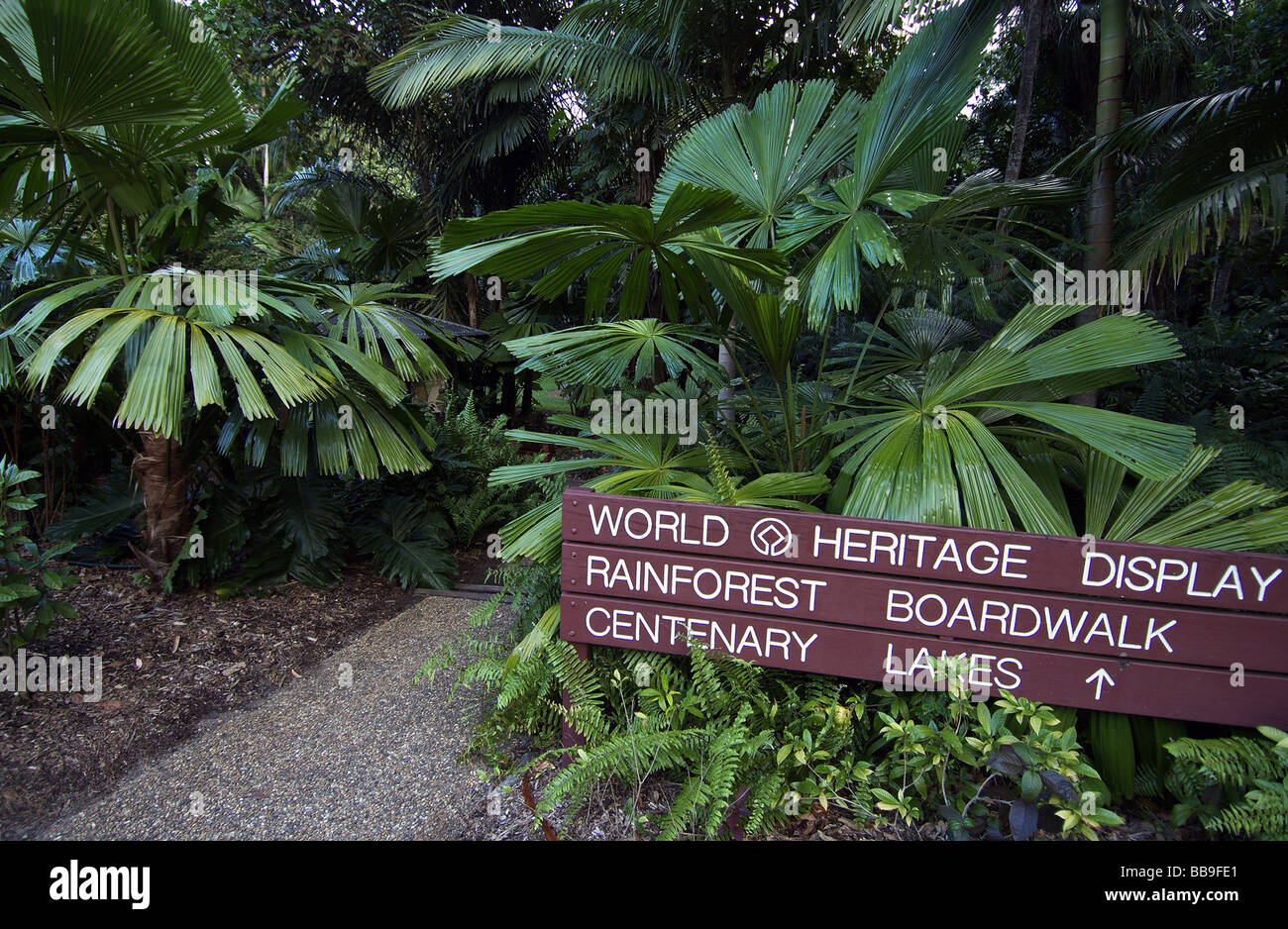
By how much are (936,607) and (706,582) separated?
0.77 meters

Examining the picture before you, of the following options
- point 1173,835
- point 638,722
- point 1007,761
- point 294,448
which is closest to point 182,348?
point 294,448

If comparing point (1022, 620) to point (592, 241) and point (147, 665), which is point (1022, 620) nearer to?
point (592, 241)

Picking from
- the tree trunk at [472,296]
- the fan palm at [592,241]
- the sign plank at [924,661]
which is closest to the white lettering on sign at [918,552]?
the sign plank at [924,661]

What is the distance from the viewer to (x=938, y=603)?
221cm

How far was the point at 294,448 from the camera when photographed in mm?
3637

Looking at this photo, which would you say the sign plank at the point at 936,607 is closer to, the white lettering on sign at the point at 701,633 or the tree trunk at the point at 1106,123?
the white lettering on sign at the point at 701,633

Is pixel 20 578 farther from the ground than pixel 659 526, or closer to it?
closer to it

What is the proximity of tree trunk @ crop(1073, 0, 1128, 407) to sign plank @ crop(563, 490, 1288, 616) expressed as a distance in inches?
57.5

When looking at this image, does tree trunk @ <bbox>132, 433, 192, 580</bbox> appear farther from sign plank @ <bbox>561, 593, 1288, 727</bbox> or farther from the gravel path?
sign plank @ <bbox>561, 593, 1288, 727</bbox>

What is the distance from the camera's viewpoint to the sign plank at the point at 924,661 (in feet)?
6.79

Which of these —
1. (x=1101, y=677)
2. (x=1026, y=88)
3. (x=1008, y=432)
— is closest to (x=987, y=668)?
(x=1101, y=677)

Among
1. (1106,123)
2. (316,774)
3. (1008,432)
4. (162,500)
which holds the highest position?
(1106,123)

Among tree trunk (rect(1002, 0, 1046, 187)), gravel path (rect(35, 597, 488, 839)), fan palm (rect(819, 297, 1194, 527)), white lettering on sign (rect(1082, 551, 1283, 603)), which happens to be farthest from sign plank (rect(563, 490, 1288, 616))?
tree trunk (rect(1002, 0, 1046, 187))

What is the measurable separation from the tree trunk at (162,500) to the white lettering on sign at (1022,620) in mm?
3749
